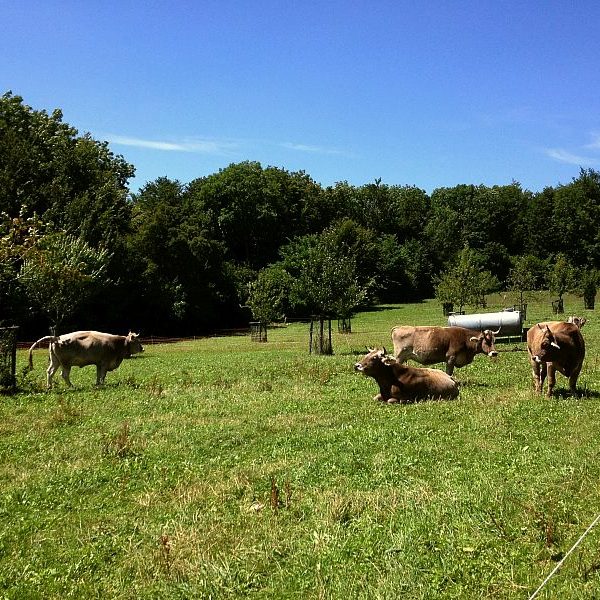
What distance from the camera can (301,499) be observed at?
25.8ft

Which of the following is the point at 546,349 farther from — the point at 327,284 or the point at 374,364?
the point at 327,284

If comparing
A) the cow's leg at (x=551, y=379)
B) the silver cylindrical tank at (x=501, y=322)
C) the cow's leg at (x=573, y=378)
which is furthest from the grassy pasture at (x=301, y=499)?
the silver cylindrical tank at (x=501, y=322)

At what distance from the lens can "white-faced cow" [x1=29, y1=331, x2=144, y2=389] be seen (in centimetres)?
1919

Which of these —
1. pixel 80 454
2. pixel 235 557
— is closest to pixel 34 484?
pixel 80 454

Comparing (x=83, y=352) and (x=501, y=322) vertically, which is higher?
(x=501, y=322)

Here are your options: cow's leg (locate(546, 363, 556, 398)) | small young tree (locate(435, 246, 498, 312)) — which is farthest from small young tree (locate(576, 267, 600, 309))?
cow's leg (locate(546, 363, 556, 398))

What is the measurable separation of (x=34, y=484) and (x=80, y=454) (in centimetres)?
151

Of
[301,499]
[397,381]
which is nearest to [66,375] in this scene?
[397,381]

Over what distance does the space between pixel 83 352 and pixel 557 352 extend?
14.3 metres

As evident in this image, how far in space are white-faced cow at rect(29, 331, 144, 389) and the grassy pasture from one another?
447 centimetres

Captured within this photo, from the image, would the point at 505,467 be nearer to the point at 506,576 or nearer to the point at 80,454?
the point at 506,576

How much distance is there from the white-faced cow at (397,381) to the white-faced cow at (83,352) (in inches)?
366

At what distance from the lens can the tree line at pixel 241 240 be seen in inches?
1437

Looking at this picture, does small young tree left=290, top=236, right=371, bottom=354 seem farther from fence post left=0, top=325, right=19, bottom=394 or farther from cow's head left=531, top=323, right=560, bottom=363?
cow's head left=531, top=323, right=560, bottom=363
